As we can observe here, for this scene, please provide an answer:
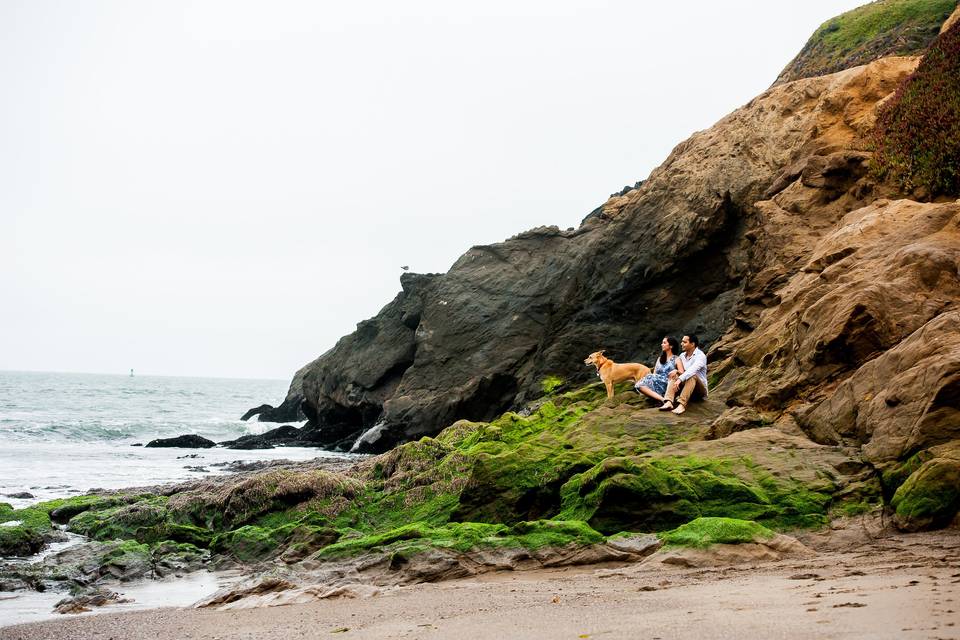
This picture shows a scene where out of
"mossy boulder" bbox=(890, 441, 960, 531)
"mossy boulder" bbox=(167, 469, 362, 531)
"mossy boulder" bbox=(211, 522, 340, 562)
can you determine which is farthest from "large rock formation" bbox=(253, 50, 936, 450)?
"mossy boulder" bbox=(167, 469, 362, 531)

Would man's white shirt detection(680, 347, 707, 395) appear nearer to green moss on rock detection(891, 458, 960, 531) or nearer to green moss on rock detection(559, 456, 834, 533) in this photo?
green moss on rock detection(559, 456, 834, 533)

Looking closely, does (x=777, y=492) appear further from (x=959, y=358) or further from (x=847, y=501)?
(x=959, y=358)

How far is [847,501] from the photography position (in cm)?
1050

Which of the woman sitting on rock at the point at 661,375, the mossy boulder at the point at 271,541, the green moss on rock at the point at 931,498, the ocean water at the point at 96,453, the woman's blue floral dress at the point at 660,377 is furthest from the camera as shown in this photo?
the ocean water at the point at 96,453

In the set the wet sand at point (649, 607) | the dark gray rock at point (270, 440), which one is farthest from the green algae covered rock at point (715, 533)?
the dark gray rock at point (270, 440)

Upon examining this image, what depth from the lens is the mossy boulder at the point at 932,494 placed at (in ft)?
29.6

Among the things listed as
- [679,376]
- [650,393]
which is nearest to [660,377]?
[650,393]

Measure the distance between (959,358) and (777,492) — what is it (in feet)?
9.13

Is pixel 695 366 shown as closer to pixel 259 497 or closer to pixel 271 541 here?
pixel 271 541

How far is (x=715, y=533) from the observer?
32.2 feet

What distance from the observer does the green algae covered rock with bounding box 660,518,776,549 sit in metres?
9.69

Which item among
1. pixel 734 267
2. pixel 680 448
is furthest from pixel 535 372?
pixel 680 448

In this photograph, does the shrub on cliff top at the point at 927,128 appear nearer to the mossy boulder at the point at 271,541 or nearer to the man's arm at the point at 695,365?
the man's arm at the point at 695,365

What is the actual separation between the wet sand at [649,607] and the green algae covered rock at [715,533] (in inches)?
25.2
